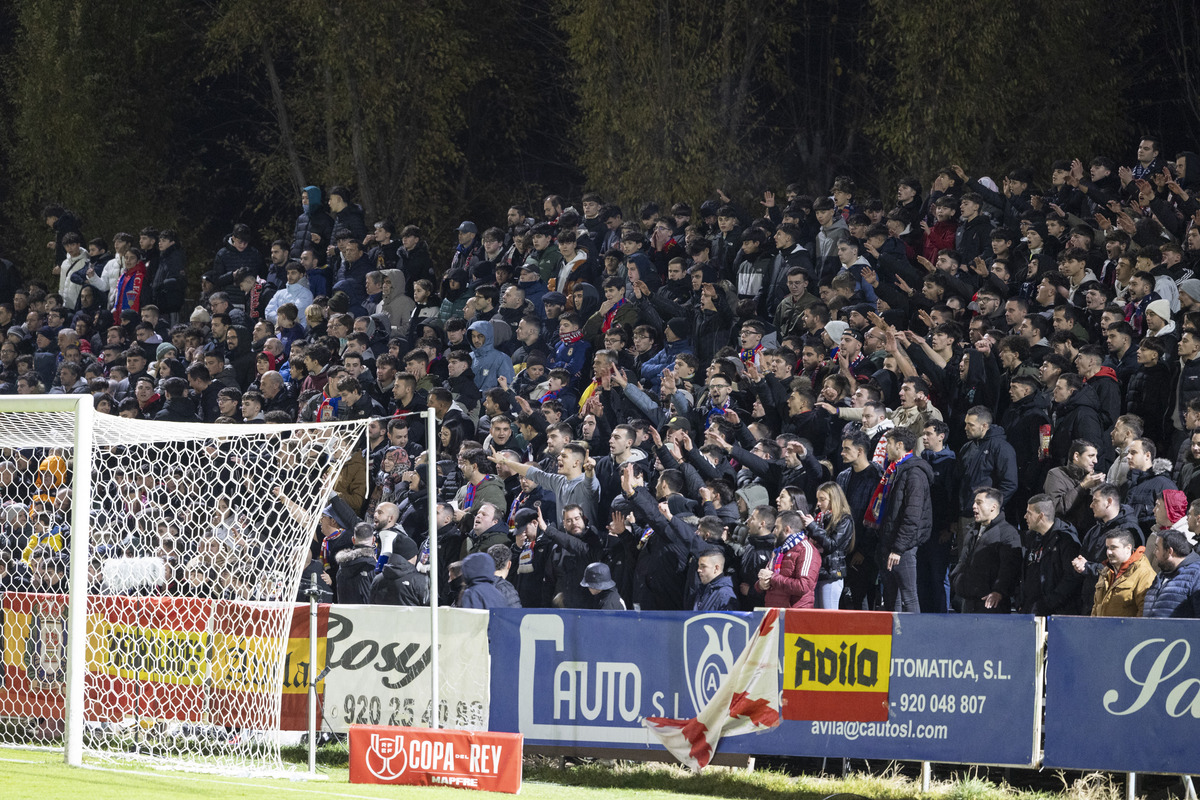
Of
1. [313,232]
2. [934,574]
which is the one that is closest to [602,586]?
[934,574]

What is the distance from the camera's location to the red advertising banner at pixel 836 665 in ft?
33.0

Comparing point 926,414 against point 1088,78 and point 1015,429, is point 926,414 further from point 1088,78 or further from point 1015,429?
point 1088,78

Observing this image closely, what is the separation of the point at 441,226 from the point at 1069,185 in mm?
16179

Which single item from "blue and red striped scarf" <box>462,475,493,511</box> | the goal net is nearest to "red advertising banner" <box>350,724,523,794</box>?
the goal net

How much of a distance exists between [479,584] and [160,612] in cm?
236

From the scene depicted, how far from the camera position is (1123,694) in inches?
374

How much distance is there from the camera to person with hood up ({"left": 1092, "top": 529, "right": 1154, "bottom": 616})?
9.88 meters

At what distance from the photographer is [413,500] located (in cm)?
1389

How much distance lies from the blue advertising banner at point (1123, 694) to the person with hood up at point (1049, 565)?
2.87ft

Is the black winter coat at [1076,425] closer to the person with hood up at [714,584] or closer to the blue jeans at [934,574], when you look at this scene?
the blue jeans at [934,574]

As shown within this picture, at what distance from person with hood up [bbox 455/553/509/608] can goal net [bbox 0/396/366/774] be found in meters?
1.30

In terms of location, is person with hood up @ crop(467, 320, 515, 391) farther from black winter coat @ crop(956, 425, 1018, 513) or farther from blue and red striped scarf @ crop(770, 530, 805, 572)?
black winter coat @ crop(956, 425, 1018, 513)

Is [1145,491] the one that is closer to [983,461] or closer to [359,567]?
[983,461]

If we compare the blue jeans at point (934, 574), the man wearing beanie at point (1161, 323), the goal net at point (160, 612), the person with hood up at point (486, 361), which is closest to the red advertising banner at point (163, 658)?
the goal net at point (160, 612)
